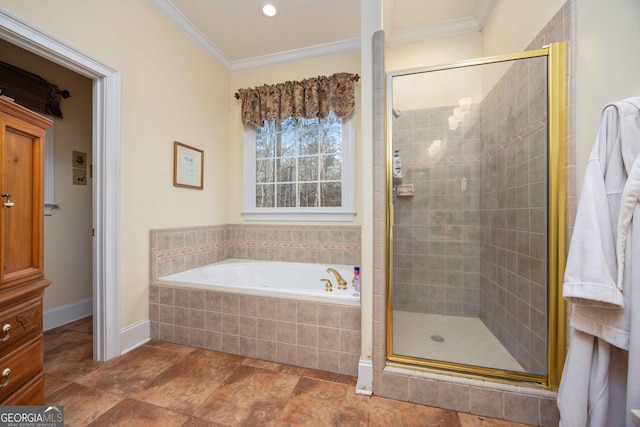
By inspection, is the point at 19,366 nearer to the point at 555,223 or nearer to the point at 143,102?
the point at 143,102

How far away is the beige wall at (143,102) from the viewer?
163 centimetres

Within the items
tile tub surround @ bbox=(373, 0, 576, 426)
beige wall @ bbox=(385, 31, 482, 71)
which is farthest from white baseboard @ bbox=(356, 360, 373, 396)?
beige wall @ bbox=(385, 31, 482, 71)

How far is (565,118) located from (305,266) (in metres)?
2.18

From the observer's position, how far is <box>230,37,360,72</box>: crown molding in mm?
2586

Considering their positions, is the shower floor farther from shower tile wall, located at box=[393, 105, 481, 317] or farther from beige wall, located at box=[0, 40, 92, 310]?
beige wall, located at box=[0, 40, 92, 310]

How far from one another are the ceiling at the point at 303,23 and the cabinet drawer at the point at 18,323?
2.31m

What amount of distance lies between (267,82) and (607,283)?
10.1ft

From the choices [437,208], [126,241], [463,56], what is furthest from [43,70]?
[463,56]

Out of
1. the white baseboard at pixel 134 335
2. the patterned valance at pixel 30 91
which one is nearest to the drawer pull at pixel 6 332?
the white baseboard at pixel 134 335

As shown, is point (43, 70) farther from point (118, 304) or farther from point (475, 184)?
point (475, 184)

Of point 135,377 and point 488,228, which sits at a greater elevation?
point 488,228

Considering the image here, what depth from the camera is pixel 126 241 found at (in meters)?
1.90

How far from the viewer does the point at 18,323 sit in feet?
3.31

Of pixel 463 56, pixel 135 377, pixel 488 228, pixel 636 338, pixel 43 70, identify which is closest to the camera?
pixel 636 338
